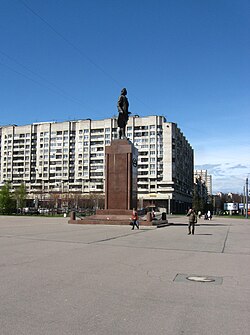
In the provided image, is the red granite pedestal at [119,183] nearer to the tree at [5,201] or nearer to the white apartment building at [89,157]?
the tree at [5,201]

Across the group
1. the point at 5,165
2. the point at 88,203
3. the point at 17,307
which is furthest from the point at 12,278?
the point at 5,165

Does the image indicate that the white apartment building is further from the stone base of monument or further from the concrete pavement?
the concrete pavement

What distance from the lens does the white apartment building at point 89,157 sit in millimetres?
114500

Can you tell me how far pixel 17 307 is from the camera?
5742 millimetres

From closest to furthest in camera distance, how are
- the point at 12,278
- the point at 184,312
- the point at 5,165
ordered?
1. the point at 184,312
2. the point at 12,278
3. the point at 5,165

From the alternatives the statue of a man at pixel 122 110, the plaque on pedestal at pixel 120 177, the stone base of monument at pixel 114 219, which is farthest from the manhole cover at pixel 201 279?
the statue of a man at pixel 122 110

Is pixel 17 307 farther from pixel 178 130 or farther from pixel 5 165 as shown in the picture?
pixel 5 165

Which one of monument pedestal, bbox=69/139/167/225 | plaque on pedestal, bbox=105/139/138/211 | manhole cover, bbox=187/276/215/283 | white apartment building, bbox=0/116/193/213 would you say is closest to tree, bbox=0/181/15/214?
white apartment building, bbox=0/116/193/213

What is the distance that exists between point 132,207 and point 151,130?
87.4 meters

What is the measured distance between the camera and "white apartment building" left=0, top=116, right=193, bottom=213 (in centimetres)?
11450

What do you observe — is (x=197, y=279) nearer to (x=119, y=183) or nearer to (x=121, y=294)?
(x=121, y=294)

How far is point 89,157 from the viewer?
12488 centimetres

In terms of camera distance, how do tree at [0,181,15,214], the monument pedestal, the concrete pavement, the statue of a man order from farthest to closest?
1. tree at [0,181,15,214]
2. the statue of a man
3. the monument pedestal
4. the concrete pavement

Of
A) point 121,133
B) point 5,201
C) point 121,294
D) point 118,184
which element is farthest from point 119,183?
point 5,201
